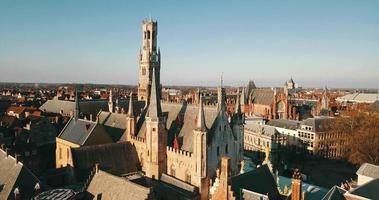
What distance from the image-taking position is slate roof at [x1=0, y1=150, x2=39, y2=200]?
109 ft

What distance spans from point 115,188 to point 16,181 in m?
11.4

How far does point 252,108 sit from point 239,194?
85805mm

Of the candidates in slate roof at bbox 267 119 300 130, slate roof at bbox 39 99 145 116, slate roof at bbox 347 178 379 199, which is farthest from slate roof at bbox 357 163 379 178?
slate roof at bbox 267 119 300 130

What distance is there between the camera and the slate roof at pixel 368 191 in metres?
30.9

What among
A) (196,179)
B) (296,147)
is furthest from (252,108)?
(196,179)

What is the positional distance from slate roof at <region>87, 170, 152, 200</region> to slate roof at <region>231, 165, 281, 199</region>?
8014mm

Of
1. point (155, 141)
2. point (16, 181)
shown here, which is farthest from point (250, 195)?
point (16, 181)

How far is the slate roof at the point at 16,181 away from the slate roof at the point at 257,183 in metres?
21.0

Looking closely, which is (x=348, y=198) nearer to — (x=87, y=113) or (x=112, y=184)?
Result: (x=112, y=184)

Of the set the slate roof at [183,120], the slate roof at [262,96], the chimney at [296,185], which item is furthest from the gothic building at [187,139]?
the slate roof at [262,96]

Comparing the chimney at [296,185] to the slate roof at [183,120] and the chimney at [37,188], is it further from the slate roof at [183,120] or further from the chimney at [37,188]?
the chimney at [37,188]

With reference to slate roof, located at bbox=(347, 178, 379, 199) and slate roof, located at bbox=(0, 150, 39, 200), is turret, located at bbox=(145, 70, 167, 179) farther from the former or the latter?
slate roof, located at bbox=(347, 178, 379, 199)

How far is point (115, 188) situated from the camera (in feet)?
98.5

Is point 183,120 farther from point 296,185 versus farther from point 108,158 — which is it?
point 296,185
